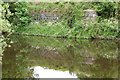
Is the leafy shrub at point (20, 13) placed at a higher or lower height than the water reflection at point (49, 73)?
higher

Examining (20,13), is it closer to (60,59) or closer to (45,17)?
(45,17)

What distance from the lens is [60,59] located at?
11953 millimetres

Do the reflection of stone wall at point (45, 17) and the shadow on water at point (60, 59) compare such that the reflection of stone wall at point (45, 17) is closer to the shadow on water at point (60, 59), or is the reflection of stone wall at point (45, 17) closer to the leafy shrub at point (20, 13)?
the leafy shrub at point (20, 13)

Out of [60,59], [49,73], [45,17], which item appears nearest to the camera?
[49,73]

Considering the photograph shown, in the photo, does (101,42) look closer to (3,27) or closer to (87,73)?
(87,73)

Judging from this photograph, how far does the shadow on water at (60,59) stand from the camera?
9.48 m

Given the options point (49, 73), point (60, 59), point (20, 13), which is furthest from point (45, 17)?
point (49, 73)

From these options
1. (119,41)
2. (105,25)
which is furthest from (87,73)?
(105,25)

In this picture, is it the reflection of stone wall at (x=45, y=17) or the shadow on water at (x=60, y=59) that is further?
the reflection of stone wall at (x=45, y=17)

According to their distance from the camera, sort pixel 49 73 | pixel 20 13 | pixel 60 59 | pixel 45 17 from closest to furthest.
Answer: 1. pixel 49 73
2. pixel 60 59
3. pixel 20 13
4. pixel 45 17

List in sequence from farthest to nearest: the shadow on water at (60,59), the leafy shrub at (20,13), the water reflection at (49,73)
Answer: the leafy shrub at (20,13) → the shadow on water at (60,59) → the water reflection at (49,73)

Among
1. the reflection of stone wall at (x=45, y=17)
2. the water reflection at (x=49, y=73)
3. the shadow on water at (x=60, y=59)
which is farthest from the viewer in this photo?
the reflection of stone wall at (x=45, y=17)

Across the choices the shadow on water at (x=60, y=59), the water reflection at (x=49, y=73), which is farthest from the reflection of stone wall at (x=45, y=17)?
the water reflection at (x=49, y=73)

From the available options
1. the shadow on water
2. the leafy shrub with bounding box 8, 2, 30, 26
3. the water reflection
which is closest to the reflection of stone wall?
the leafy shrub with bounding box 8, 2, 30, 26
